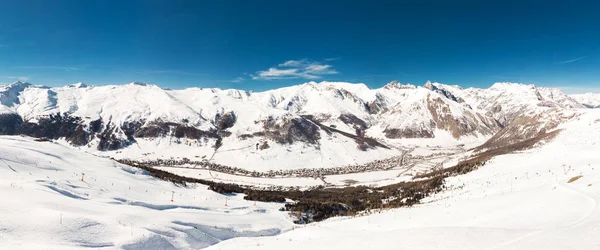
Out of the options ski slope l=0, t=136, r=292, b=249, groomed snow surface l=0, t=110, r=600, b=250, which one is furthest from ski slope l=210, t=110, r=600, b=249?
ski slope l=0, t=136, r=292, b=249

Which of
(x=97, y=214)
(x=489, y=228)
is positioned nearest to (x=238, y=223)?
(x=97, y=214)

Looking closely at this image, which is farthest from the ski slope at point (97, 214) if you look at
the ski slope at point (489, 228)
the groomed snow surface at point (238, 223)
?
the ski slope at point (489, 228)

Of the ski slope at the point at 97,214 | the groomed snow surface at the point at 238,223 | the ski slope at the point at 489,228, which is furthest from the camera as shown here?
the ski slope at the point at 97,214

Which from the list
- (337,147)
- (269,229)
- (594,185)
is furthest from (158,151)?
(594,185)

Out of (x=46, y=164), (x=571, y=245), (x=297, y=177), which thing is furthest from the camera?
(x=297, y=177)

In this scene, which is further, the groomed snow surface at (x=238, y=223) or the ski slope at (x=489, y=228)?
the groomed snow surface at (x=238, y=223)

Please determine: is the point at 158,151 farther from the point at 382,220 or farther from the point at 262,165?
the point at 382,220

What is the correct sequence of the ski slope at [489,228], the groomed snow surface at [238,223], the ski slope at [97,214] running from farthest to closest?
the ski slope at [97,214]
the groomed snow surface at [238,223]
the ski slope at [489,228]

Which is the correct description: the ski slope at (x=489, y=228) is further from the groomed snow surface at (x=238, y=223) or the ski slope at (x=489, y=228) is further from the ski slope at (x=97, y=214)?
the ski slope at (x=97, y=214)

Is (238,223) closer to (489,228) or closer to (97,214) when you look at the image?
(97,214)
